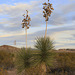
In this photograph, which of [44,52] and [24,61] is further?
[24,61]

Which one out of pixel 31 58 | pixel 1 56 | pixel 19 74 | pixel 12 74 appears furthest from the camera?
pixel 1 56

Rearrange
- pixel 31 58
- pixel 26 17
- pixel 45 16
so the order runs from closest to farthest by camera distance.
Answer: pixel 31 58 → pixel 45 16 → pixel 26 17

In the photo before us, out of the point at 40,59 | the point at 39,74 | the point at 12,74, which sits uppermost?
the point at 40,59

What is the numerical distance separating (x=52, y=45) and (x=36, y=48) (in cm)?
104

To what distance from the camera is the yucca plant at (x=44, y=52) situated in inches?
342

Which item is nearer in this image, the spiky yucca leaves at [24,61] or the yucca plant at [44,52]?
the yucca plant at [44,52]

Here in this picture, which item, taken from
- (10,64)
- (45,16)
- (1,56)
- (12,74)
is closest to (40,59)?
(45,16)

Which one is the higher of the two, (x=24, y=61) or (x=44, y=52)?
(x=44, y=52)

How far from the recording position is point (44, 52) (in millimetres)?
8734

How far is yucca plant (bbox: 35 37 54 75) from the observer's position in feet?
28.5

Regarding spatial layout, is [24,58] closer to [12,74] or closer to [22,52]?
[22,52]

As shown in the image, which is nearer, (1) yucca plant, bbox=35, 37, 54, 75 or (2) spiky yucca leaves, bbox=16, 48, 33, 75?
(1) yucca plant, bbox=35, 37, 54, 75

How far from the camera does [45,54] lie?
8.73 metres

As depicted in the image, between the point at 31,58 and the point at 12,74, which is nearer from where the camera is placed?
the point at 31,58
